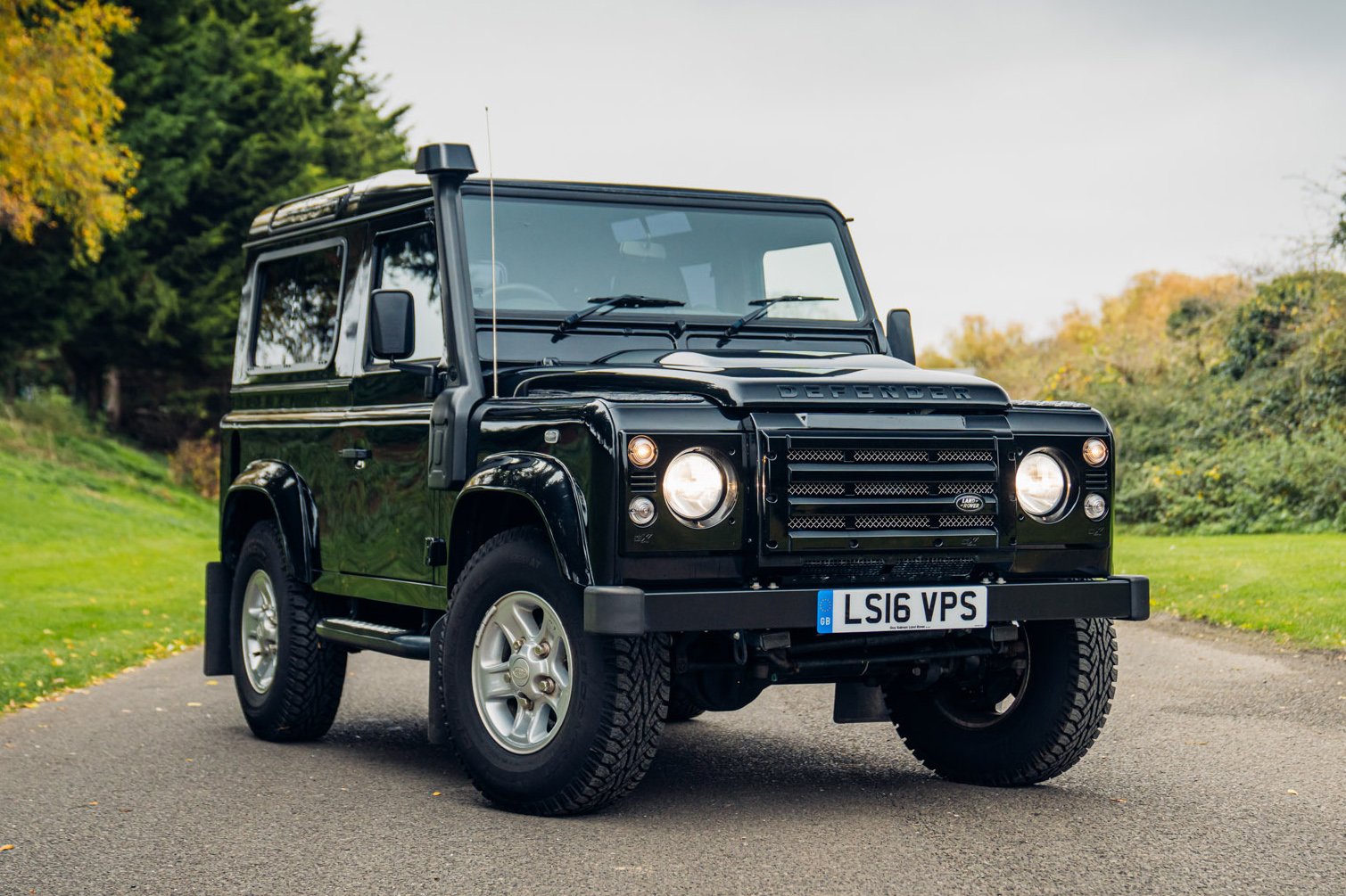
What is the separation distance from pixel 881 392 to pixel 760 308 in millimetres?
1520

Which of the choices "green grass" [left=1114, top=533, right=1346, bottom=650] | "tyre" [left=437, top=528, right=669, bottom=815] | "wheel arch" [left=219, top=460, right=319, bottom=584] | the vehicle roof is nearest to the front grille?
"tyre" [left=437, top=528, right=669, bottom=815]

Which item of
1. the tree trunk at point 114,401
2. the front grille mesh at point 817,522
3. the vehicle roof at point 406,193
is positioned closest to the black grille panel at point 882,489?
the front grille mesh at point 817,522

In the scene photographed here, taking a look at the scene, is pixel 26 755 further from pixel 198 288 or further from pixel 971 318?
pixel 971 318

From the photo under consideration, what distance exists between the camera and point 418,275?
698cm

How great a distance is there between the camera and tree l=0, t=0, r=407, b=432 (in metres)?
30.3

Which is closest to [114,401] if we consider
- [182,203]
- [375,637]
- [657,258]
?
[182,203]

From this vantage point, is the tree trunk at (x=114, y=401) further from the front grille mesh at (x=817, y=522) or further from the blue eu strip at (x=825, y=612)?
the blue eu strip at (x=825, y=612)

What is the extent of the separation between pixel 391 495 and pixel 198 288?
26436mm

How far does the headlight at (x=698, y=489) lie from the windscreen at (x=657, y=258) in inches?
62.9

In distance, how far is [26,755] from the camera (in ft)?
23.6

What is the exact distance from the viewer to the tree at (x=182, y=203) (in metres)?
30.3

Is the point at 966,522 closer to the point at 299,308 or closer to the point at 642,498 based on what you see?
the point at 642,498

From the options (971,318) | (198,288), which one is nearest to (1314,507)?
(198,288)

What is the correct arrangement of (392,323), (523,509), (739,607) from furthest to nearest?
(392,323) → (523,509) → (739,607)
